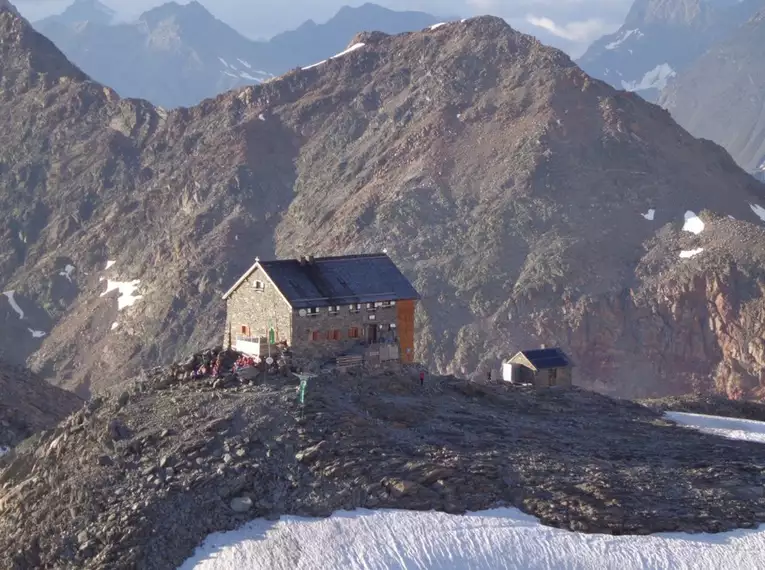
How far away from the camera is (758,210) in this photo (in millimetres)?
132875

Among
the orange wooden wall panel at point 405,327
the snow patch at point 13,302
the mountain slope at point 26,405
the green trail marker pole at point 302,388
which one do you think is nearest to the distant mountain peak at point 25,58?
the snow patch at point 13,302

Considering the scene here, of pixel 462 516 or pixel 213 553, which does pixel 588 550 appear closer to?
pixel 462 516

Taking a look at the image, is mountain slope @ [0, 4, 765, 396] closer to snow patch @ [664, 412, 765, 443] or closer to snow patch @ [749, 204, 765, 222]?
snow patch @ [749, 204, 765, 222]

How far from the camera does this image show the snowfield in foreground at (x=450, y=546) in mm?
40344

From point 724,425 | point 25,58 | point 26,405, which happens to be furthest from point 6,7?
point 724,425

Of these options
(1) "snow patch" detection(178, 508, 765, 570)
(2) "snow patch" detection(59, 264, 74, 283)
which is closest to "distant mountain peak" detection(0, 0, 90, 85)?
(2) "snow patch" detection(59, 264, 74, 283)

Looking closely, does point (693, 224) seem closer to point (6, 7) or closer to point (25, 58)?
point (25, 58)

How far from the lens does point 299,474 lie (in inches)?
1740

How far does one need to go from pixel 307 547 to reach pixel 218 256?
100288 mm

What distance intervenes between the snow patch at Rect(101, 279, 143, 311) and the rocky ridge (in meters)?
87.4

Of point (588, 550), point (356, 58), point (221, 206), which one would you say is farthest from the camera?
point (356, 58)

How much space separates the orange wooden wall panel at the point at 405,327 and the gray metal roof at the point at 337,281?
54cm

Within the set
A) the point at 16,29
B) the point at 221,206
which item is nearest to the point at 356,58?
the point at 221,206

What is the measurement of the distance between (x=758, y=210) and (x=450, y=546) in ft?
335
